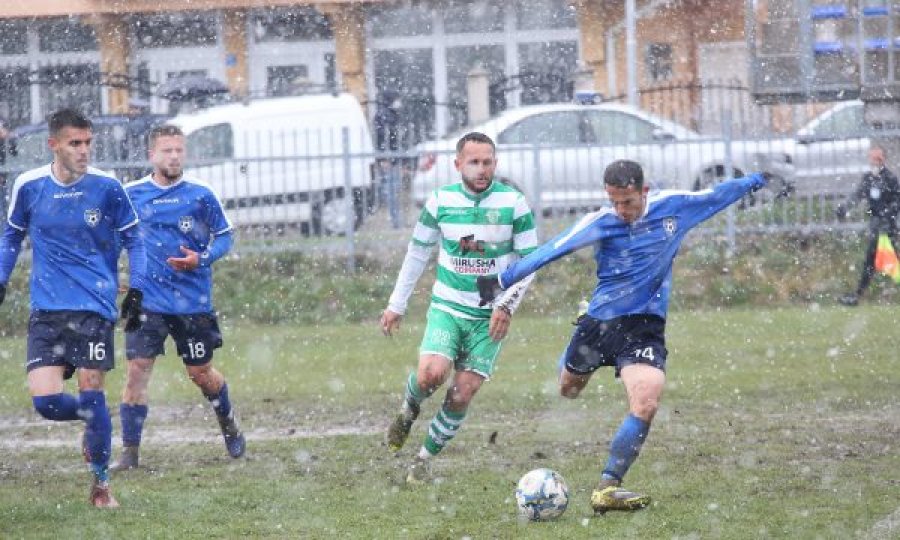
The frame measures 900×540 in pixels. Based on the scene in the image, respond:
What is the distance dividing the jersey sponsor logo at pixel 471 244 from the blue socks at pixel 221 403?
6.49 feet

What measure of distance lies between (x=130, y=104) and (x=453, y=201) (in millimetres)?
20773

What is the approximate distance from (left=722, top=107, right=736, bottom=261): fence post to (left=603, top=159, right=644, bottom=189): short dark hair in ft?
38.6

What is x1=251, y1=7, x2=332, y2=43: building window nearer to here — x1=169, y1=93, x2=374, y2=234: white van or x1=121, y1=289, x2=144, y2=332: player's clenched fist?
x1=169, y1=93, x2=374, y2=234: white van

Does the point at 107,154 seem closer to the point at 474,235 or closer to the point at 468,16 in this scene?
the point at 474,235

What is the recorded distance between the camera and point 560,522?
7969mm

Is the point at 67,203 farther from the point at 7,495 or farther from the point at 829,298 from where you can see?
the point at 829,298

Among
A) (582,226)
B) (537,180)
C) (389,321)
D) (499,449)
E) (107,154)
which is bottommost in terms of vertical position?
(499,449)

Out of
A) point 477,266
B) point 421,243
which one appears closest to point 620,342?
point 477,266

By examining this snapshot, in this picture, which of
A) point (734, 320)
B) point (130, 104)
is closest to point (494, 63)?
point (130, 104)

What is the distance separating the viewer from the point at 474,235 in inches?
366

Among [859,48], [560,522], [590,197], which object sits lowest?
[560,522]

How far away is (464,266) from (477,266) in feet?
0.24

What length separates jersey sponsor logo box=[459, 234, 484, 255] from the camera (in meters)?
9.29

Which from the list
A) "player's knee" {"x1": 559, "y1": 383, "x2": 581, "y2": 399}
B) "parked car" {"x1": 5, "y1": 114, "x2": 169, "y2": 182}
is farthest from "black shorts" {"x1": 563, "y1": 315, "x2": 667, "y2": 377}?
"parked car" {"x1": 5, "y1": 114, "x2": 169, "y2": 182}
